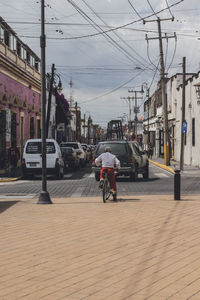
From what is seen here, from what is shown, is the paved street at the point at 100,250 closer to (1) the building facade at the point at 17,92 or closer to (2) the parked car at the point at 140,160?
(2) the parked car at the point at 140,160

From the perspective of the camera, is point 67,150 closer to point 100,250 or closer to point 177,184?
point 177,184

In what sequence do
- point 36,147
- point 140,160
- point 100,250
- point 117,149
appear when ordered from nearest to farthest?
point 100,250 < point 117,149 < point 140,160 < point 36,147

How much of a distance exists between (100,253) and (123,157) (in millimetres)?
13566

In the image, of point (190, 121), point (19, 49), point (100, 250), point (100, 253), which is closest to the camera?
point (100, 253)

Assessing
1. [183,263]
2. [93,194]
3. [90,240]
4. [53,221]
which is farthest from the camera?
[93,194]

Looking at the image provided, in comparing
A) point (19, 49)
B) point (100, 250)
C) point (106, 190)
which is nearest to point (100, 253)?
point (100, 250)

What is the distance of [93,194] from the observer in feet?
51.4

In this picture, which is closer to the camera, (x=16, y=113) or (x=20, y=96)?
(x=16, y=113)

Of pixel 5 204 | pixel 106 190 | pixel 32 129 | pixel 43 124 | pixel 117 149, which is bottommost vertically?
pixel 5 204

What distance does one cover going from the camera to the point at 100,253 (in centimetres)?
680

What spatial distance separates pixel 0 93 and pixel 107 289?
78.8 ft

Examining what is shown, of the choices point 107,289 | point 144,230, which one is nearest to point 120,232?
point 144,230

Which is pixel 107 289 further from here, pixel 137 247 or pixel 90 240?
pixel 90 240

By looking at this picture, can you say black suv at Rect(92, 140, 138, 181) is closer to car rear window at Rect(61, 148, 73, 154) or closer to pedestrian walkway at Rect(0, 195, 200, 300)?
pedestrian walkway at Rect(0, 195, 200, 300)
